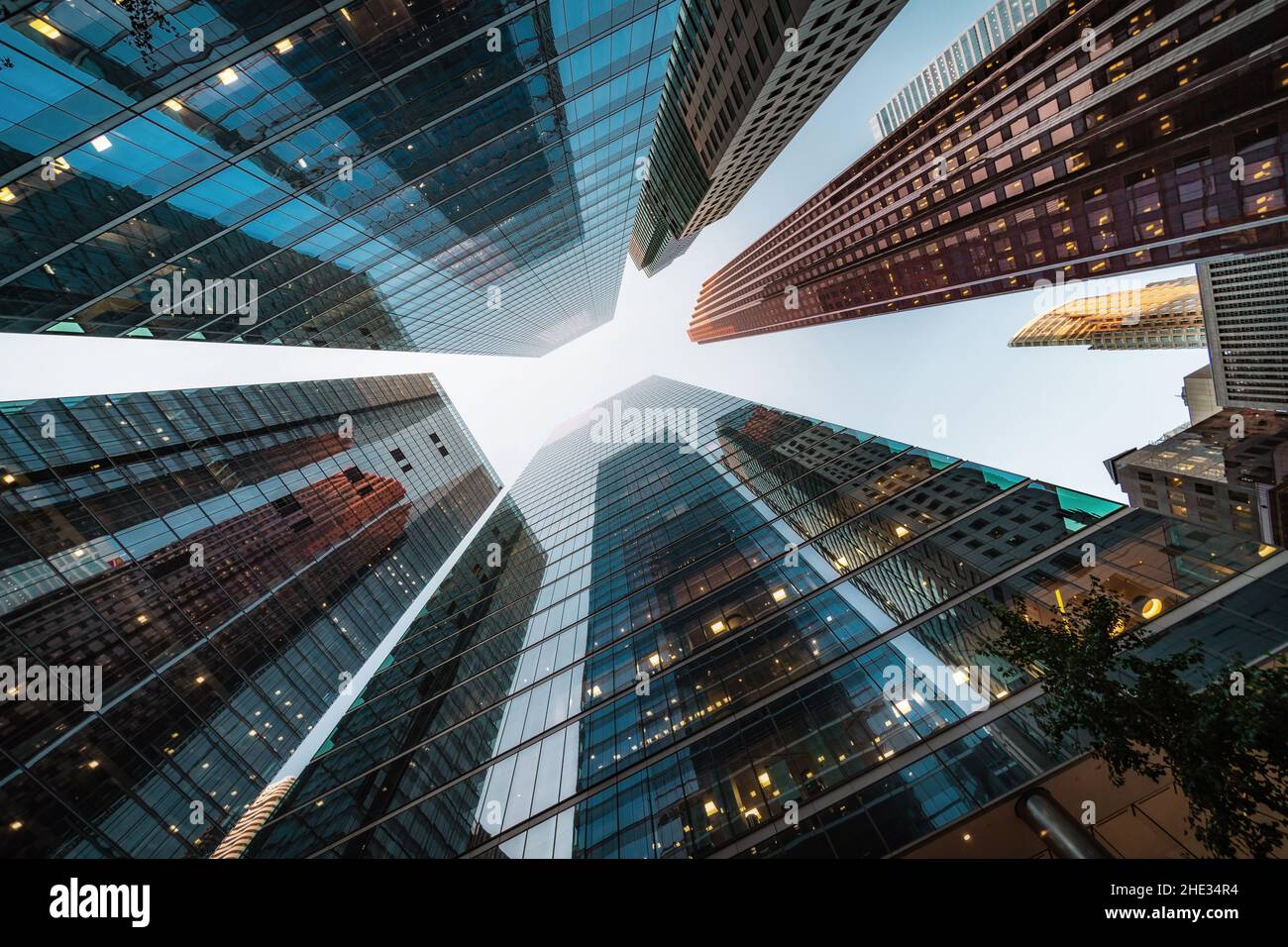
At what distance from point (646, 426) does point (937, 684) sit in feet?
136

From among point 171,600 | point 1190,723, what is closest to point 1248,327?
point 1190,723

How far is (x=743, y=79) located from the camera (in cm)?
4741

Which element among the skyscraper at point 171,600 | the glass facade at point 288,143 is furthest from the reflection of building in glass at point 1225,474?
the skyscraper at point 171,600

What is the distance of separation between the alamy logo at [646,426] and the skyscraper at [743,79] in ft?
93.0

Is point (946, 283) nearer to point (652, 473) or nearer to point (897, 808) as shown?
point (652, 473)

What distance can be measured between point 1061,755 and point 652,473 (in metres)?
27.1

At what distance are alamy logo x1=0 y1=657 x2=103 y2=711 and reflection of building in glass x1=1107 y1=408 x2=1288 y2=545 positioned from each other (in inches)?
3631

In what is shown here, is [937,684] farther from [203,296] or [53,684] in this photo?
[53,684]
